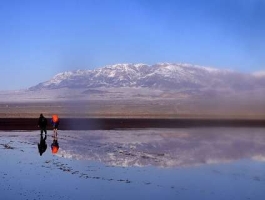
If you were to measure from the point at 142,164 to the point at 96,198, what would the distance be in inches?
352

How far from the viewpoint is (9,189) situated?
19.0 metres

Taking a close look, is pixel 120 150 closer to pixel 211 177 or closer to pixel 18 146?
pixel 18 146

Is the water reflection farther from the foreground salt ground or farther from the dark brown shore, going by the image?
the dark brown shore

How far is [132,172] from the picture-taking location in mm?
23484

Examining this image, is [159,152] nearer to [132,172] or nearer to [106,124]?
[132,172]

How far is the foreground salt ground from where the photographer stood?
1866 cm

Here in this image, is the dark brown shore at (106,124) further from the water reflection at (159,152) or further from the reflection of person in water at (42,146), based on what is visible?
the water reflection at (159,152)

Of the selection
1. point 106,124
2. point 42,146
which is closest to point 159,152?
point 42,146

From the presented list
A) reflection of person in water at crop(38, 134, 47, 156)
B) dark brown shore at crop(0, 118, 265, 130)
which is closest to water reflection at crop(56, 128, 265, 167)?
reflection of person in water at crop(38, 134, 47, 156)

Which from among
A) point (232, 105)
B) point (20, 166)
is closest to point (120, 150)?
point (20, 166)

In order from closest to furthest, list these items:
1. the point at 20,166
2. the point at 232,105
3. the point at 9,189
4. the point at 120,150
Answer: the point at 9,189 → the point at 20,166 → the point at 120,150 → the point at 232,105

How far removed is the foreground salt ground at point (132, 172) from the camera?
1866 cm

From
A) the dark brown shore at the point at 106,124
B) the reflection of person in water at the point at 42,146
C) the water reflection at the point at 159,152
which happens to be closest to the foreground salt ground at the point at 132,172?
the water reflection at the point at 159,152

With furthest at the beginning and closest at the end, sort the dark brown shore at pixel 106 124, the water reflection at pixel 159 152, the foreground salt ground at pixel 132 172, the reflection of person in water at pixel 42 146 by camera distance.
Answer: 1. the dark brown shore at pixel 106 124
2. the reflection of person in water at pixel 42 146
3. the water reflection at pixel 159 152
4. the foreground salt ground at pixel 132 172
